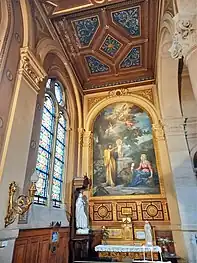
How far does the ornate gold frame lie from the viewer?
26.4 feet

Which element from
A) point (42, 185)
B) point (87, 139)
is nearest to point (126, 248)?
point (42, 185)

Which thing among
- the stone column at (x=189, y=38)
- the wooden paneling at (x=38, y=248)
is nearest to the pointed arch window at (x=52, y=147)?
the wooden paneling at (x=38, y=248)

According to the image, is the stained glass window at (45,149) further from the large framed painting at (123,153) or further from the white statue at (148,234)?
the white statue at (148,234)

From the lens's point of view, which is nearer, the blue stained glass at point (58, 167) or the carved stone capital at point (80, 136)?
the blue stained glass at point (58, 167)

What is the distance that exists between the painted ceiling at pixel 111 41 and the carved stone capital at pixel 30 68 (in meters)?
2.31

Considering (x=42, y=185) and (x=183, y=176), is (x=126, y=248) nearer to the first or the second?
(x=183, y=176)

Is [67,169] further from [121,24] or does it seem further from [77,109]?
[121,24]

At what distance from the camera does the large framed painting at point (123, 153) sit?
24.9ft

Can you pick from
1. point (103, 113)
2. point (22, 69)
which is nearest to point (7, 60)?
point (22, 69)

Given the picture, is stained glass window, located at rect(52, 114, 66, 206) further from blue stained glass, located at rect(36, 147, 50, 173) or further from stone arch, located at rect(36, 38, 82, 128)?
stone arch, located at rect(36, 38, 82, 128)

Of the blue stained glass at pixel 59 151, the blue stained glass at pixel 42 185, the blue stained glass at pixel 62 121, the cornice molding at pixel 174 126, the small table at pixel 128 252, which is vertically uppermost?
the blue stained glass at pixel 62 121

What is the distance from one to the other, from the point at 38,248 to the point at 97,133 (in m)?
5.11

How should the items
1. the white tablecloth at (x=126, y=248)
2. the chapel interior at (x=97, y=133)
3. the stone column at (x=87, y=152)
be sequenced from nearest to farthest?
1. the chapel interior at (x=97, y=133)
2. the white tablecloth at (x=126, y=248)
3. the stone column at (x=87, y=152)

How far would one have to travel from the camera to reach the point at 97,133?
29.2ft
